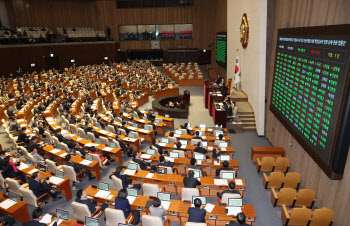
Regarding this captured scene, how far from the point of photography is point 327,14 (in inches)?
292

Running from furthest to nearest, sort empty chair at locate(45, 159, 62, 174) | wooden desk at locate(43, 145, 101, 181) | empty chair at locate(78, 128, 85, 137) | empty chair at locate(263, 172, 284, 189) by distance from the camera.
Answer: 1. empty chair at locate(78, 128, 85, 137)
2. wooden desk at locate(43, 145, 101, 181)
3. empty chair at locate(45, 159, 62, 174)
4. empty chair at locate(263, 172, 284, 189)

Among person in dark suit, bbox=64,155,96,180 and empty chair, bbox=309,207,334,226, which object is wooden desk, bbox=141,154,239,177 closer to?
person in dark suit, bbox=64,155,96,180

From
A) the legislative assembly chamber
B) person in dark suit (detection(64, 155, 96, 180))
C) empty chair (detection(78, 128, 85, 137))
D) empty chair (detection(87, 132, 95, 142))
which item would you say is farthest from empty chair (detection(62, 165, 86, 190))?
empty chair (detection(78, 128, 85, 137))

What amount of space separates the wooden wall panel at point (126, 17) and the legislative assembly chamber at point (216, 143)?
525 inches

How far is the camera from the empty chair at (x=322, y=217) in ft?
21.6

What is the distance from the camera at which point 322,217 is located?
6.66 metres

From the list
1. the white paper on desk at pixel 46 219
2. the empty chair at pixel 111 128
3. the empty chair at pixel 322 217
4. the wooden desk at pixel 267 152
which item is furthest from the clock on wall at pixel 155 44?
the empty chair at pixel 322 217

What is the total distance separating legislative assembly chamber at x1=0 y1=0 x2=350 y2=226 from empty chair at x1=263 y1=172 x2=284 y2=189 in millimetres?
55

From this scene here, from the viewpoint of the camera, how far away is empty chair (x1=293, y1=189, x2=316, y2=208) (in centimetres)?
765

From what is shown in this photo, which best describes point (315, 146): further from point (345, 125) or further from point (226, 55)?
point (226, 55)

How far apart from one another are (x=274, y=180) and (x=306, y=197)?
4.07ft

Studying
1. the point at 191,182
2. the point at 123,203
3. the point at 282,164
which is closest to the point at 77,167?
the point at 123,203

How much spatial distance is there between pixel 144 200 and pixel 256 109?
957cm

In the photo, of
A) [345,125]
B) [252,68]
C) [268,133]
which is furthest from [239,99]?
[345,125]
